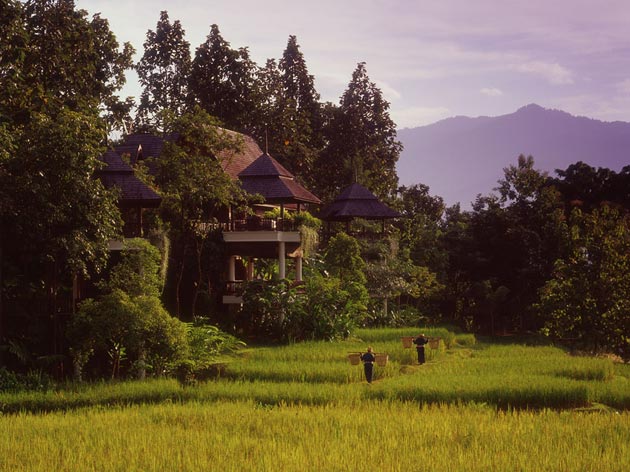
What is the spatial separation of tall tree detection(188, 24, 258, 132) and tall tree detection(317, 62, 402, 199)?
256 inches

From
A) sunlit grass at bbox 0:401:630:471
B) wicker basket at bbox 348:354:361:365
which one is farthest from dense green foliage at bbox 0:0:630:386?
sunlit grass at bbox 0:401:630:471

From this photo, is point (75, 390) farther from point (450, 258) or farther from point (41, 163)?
point (450, 258)

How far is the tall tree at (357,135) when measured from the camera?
53.5 meters

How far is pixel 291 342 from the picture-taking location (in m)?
29.2

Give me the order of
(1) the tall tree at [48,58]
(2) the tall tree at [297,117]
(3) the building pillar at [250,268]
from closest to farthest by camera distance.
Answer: (1) the tall tree at [48,58]
(3) the building pillar at [250,268]
(2) the tall tree at [297,117]

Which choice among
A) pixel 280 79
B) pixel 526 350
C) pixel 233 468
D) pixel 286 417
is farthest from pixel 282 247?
pixel 280 79

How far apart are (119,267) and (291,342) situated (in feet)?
30.9

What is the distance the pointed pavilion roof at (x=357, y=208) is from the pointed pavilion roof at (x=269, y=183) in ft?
20.7

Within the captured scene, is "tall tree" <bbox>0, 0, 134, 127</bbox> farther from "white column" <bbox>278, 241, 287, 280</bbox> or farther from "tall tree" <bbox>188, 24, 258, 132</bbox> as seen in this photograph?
"tall tree" <bbox>188, 24, 258, 132</bbox>

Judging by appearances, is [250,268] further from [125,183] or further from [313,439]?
[313,439]

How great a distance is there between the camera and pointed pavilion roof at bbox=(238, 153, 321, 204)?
33781 mm

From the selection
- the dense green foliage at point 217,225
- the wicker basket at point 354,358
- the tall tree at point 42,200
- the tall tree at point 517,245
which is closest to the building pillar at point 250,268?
the dense green foliage at point 217,225

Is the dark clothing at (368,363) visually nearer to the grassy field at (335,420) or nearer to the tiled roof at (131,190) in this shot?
the grassy field at (335,420)

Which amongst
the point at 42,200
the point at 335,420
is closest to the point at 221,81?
the point at 42,200
